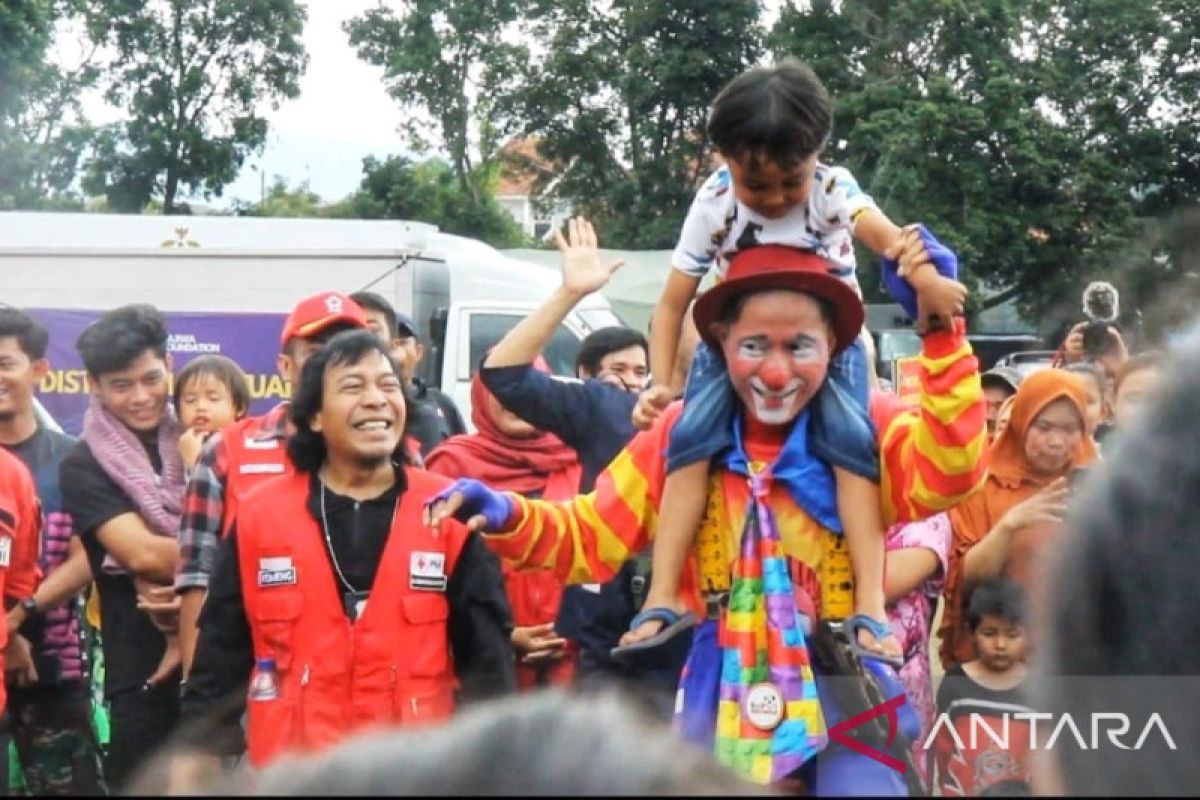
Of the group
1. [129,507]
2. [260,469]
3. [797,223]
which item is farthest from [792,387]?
[129,507]

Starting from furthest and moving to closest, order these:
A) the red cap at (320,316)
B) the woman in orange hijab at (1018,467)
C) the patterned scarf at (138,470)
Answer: the patterned scarf at (138,470), the woman in orange hijab at (1018,467), the red cap at (320,316)

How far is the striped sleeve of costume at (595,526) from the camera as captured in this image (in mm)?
3318

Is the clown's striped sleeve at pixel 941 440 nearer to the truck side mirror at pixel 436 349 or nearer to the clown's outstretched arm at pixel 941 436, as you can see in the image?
the clown's outstretched arm at pixel 941 436

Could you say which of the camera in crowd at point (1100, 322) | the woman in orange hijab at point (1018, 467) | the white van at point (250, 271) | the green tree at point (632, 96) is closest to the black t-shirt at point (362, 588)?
the woman in orange hijab at point (1018, 467)

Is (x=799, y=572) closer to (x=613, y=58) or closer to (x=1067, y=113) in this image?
(x=1067, y=113)

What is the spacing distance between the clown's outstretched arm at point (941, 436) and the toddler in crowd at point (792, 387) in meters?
0.04

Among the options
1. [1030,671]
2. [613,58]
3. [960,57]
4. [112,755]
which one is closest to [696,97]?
[613,58]

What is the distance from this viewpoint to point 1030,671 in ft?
3.87

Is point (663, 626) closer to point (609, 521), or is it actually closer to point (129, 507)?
point (609, 521)

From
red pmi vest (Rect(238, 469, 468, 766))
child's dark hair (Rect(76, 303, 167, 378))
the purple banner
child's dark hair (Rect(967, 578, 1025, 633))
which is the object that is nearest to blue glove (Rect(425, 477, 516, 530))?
red pmi vest (Rect(238, 469, 468, 766))

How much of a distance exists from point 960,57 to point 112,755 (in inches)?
1087

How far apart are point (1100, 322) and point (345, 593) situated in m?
3.87

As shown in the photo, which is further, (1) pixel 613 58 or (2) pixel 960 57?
(1) pixel 613 58

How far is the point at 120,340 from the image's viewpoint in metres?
5.18
